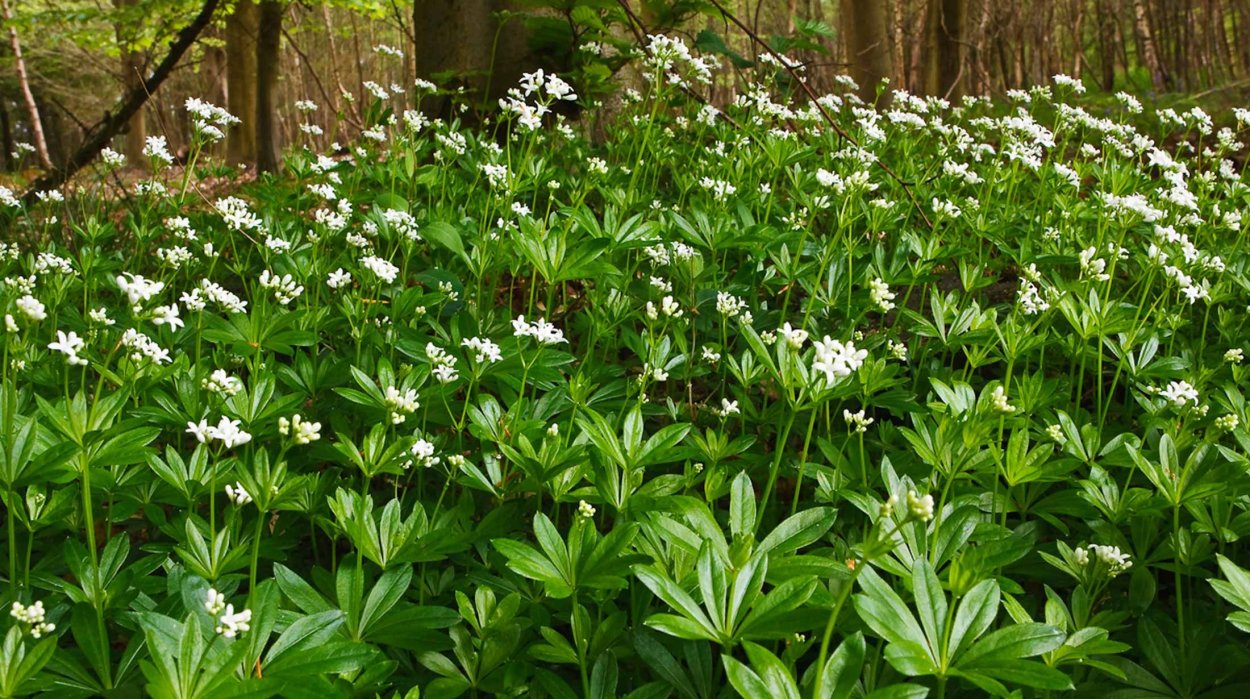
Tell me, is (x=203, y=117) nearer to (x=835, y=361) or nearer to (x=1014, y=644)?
(x=835, y=361)

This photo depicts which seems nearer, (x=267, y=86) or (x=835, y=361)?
(x=835, y=361)

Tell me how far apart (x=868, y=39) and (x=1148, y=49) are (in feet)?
21.9

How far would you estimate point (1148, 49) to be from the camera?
1202 centimetres

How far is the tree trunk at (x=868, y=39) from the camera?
7801 mm

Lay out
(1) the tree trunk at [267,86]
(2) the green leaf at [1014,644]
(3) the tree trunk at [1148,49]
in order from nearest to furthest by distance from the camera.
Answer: (2) the green leaf at [1014,644]
(1) the tree trunk at [267,86]
(3) the tree trunk at [1148,49]

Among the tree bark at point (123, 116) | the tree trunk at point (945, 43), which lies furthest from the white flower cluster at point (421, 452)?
the tree trunk at point (945, 43)

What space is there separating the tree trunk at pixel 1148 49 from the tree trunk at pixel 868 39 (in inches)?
234

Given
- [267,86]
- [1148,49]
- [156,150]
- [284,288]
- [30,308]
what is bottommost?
[284,288]

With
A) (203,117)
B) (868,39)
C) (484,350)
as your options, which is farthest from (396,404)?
(868,39)

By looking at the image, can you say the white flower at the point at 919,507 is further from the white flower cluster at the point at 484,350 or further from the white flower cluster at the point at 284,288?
the white flower cluster at the point at 284,288

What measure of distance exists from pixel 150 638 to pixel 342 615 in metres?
0.34

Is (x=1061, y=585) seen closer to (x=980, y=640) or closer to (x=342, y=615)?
(x=980, y=640)

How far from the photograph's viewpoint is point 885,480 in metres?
2.10

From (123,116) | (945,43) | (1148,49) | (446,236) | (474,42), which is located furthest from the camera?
(1148,49)
